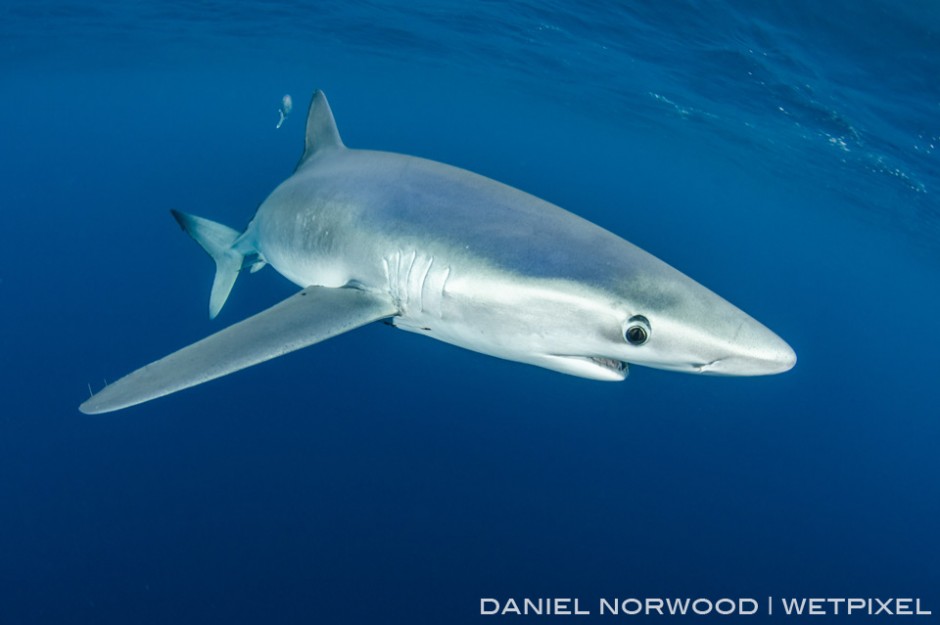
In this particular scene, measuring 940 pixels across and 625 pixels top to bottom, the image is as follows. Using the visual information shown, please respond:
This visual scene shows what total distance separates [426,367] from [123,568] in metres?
6.17

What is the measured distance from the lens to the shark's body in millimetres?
2416

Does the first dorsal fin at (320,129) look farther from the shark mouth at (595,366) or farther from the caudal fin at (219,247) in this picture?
the shark mouth at (595,366)

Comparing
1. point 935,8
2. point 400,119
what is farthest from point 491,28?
point 400,119

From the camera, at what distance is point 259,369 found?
10961 mm

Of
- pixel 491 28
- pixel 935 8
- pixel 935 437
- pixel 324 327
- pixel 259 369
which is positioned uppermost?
pixel 491 28

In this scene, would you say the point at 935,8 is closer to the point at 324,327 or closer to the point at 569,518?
the point at 569,518

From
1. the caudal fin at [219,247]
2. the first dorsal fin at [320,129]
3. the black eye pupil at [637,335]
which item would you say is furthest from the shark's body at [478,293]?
the caudal fin at [219,247]

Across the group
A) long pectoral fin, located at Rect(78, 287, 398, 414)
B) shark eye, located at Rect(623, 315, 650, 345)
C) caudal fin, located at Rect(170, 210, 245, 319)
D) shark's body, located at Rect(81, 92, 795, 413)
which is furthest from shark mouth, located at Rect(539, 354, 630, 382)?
caudal fin, located at Rect(170, 210, 245, 319)

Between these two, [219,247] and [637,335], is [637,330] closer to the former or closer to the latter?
[637,335]

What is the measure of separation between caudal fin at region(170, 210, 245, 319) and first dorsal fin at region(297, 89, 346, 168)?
3.55 feet

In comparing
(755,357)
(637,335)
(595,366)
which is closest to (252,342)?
(595,366)

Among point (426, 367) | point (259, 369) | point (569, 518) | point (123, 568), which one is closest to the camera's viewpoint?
point (123, 568)

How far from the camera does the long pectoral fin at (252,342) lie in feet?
8.34

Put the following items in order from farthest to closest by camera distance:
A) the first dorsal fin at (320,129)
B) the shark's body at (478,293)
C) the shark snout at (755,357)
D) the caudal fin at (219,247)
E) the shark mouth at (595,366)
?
1. the caudal fin at (219,247)
2. the first dorsal fin at (320,129)
3. the shark mouth at (595,366)
4. the shark's body at (478,293)
5. the shark snout at (755,357)
